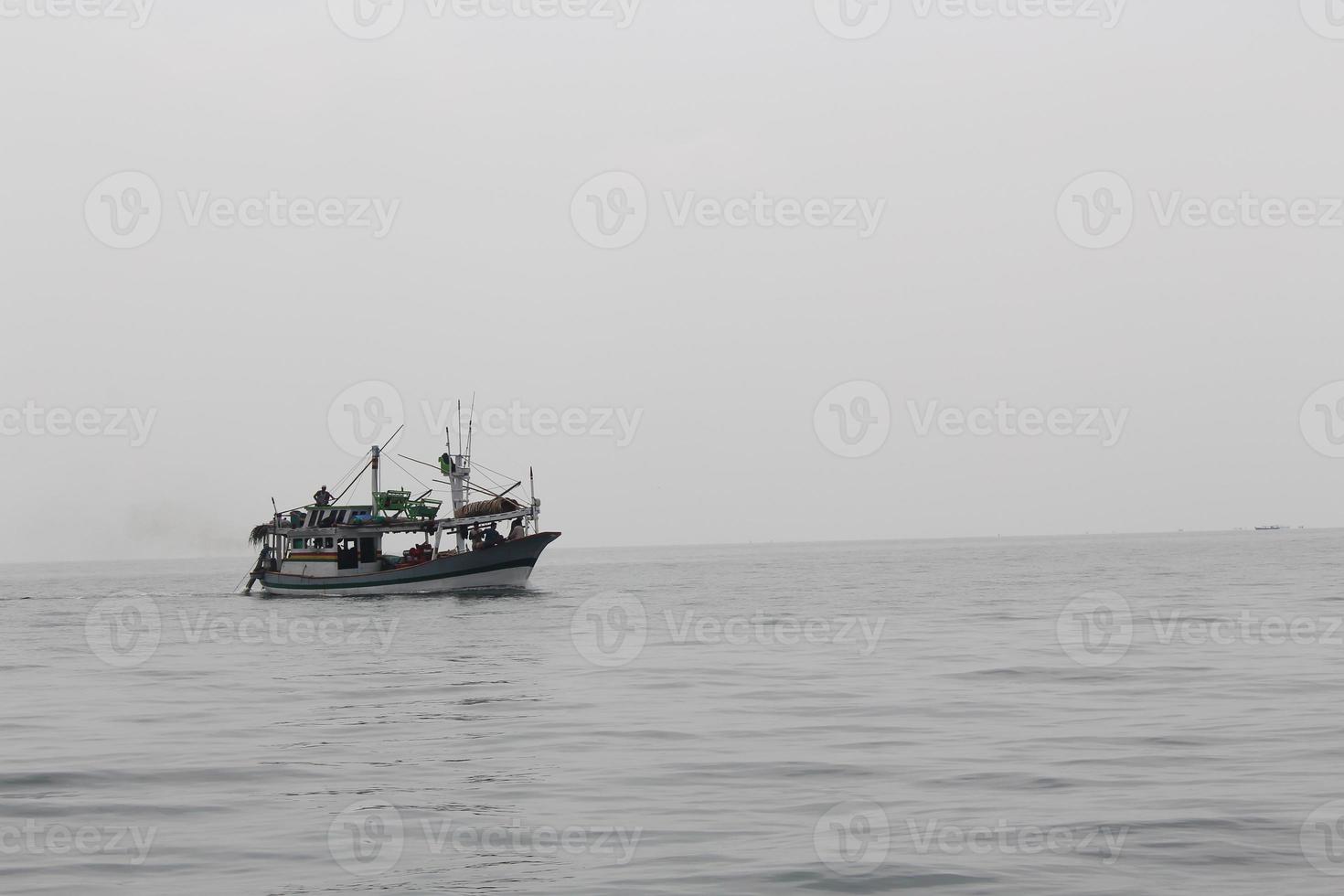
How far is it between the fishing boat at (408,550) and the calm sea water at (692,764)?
2943cm

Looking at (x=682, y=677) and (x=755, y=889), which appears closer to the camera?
(x=755, y=889)

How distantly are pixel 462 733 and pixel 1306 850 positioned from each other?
41.9 feet

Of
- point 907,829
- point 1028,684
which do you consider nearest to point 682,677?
point 1028,684

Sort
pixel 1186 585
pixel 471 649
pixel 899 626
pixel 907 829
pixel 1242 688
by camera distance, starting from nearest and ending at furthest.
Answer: pixel 907 829, pixel 1242 688, pixel 471 649, pixel 899 626, pixel 1186 585

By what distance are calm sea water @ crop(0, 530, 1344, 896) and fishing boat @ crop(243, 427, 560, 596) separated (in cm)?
2943

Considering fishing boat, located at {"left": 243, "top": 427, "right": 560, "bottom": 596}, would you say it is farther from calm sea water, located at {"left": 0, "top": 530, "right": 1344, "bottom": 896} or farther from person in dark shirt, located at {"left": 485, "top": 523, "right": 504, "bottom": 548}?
calm sea water, located at {"left": 0, "top": 530, "right": 1344, "bottom": 896}

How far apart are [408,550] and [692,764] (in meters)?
56.4

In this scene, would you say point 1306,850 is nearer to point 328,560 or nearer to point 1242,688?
point 1242,688

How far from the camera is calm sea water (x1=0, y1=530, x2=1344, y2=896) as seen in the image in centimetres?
1240

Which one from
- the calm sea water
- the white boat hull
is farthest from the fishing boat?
the calm sea water

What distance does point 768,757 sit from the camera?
18.1 m

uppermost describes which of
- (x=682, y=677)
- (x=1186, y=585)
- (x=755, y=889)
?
(x=1186, y=585)

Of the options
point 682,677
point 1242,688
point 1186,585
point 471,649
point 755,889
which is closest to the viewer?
point 755,889

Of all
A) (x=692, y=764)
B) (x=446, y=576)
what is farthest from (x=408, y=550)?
(x=692, y=764)
